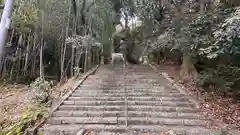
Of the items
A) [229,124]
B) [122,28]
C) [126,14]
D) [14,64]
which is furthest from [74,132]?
[122,28]

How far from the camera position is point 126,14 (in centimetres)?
2034

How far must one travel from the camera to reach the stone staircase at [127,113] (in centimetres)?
570

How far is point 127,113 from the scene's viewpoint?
6.47m

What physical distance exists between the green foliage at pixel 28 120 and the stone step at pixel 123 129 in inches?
14.8

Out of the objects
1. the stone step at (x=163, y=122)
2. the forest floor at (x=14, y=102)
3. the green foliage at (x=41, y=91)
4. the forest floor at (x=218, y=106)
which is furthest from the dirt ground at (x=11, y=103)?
the forest floor at (x=218, y=106)

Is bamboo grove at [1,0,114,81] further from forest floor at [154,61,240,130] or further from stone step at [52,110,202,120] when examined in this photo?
forest floor at [154,61,240,130]

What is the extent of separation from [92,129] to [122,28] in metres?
18.0

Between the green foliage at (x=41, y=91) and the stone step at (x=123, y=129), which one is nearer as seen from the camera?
the stone step at (x=123, y=129)

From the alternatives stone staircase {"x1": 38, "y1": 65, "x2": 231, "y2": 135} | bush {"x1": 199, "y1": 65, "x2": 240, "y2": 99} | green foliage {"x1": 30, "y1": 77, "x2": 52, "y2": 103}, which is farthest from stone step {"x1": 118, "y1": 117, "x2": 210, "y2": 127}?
green foliage {"x1": 30, "y1": 77, "x2": 52, "y2": 103}

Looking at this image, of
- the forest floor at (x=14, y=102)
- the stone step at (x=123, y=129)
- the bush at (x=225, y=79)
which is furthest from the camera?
the bush at (x=225, y=79)

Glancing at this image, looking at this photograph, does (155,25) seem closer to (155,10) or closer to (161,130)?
(155,10)

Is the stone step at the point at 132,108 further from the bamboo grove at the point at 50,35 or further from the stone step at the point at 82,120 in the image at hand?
the bamboo grove at the point at 50,35

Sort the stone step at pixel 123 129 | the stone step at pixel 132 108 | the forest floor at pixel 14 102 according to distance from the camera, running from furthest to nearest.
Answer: the stone step at pixel 132 108
the forest floor at pixel 14 102
the stone step at pixel 123 129

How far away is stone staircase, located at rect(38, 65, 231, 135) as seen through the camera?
5.70 m
